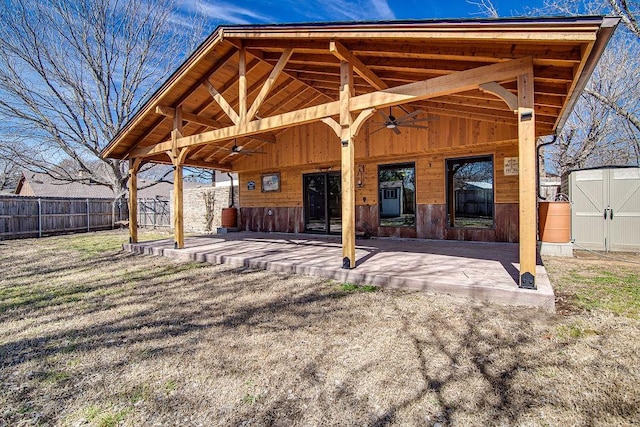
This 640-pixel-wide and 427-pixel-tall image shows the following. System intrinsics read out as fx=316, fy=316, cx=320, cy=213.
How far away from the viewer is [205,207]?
1249cm

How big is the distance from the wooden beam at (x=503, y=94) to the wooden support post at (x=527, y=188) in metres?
0.05

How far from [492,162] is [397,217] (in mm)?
2421

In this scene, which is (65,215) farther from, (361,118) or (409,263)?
(409,263)

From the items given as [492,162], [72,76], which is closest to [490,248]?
[492,162]

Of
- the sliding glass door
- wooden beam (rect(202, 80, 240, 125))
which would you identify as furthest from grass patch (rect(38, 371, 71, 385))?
the sliding glass door

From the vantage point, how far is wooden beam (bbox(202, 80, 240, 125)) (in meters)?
5.41

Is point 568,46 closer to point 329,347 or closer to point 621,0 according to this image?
point 329,347

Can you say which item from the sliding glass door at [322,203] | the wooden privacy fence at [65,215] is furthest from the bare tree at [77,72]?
the sliding glass door at [322,203]

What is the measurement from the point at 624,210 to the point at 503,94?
5403 millimetres

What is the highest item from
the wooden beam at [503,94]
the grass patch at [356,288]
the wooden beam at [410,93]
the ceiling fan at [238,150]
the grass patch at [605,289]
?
the ceiling fan at [238,150]

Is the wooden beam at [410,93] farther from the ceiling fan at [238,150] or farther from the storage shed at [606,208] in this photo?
the storage shed at [606,208]

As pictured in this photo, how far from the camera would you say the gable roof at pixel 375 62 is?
3.11 m

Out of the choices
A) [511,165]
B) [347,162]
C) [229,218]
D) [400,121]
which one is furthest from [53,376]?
[229,218]

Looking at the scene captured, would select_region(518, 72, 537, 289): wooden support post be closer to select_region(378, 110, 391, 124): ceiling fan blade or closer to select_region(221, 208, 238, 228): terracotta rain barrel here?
select_region(378, 110, 391, 124): ceiling fan blade
